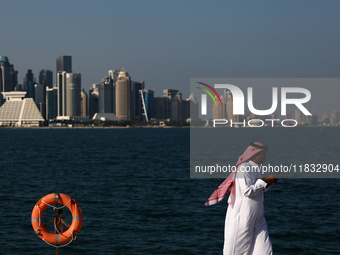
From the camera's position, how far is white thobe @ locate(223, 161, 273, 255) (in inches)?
299

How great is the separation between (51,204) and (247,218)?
503 centimetres

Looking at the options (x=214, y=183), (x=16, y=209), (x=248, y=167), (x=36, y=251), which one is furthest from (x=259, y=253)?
(x=214, y=183)

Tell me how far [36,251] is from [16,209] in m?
7.31

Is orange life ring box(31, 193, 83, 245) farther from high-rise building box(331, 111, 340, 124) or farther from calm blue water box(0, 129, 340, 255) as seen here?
high-rise building box(331, 111, 340, 124)

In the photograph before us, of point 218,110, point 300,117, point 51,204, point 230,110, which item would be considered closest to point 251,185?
point 51,204

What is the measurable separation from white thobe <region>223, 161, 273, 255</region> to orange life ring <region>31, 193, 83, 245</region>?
4.18 metres

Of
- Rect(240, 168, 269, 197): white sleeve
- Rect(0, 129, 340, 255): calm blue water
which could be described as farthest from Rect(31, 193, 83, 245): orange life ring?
Rect(0, 129, 340, 255): calm blue water

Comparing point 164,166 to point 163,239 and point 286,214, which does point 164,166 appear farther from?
point 163,239

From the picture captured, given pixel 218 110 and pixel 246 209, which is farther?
pixel 218 110

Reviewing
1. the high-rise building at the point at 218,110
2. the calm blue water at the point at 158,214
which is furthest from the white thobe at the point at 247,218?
the calm blue water at the point at 158,214

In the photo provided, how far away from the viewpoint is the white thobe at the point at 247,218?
7.58 metres

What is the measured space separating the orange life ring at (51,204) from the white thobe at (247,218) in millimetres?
4176

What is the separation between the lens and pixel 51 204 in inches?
415

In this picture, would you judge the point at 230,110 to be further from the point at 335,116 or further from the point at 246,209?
the point at 246,209
